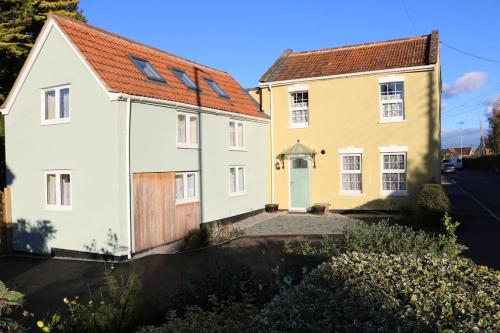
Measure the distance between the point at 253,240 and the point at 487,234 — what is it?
7.46 metres

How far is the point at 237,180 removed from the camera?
62.2ft

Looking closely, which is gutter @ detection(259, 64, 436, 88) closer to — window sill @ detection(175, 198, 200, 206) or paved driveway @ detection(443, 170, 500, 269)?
paved driveway @ detection(443, 170, 500, 269)

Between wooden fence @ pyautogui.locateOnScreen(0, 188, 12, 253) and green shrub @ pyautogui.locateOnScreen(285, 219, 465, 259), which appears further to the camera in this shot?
wooden fence @ pyautogui.locateOnScreen(0, 188, 12, 253)

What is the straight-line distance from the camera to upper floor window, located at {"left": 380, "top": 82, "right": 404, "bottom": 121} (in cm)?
1941

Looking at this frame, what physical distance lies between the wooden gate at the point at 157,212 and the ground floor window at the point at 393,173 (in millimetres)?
9148

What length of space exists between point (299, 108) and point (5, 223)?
13.3 m

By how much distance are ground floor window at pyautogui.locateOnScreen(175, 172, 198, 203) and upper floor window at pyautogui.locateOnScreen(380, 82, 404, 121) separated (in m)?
9.07

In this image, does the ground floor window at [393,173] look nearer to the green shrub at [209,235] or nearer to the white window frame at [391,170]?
the white window frame at [391,170]

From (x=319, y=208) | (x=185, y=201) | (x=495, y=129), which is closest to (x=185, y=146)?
(x=185, y=201)

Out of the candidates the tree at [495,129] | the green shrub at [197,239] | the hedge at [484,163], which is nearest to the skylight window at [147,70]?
the green shrub at [197,239]

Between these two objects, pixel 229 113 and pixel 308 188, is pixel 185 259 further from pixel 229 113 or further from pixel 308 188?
pixel 308 188

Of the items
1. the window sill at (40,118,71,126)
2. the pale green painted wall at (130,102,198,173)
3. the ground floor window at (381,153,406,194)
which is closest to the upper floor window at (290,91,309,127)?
the ground floor window at (381,153,406,194)

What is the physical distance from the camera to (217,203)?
56.1 feet

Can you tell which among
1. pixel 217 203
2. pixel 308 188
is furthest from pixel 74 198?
pixel 308 188
